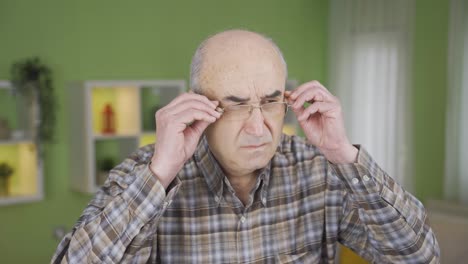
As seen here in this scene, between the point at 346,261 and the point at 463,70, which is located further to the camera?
the point at 463,70

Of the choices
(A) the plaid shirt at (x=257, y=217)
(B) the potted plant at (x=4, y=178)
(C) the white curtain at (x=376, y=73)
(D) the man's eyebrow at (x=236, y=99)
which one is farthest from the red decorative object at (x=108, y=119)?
(D) the man's eyebrow at (x=236, y=99)

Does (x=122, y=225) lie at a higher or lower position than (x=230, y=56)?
lower

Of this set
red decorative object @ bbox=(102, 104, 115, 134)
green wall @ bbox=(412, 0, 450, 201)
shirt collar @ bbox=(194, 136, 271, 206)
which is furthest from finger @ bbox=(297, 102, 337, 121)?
green wall @ bbox=(412, 0, 450, 201)

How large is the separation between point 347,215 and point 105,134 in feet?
9.70

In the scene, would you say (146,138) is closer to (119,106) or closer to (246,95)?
(119,106)

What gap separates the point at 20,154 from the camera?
4180 millimetres

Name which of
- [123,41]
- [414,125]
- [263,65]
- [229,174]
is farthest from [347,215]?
[414,125]

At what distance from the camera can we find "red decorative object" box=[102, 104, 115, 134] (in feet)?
14.6

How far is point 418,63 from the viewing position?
5207mm

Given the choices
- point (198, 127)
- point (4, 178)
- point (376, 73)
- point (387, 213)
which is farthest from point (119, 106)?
point (387, 213)

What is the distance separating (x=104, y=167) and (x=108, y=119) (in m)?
0.37

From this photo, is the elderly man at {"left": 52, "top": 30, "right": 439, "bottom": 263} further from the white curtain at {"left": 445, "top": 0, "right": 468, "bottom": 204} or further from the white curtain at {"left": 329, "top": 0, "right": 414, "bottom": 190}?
the white curtain at {"left": 329, "top": 0, "right": 414, "bottom": 190}

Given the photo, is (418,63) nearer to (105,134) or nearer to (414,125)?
(414,125)

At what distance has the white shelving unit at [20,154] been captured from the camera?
4.08 m
